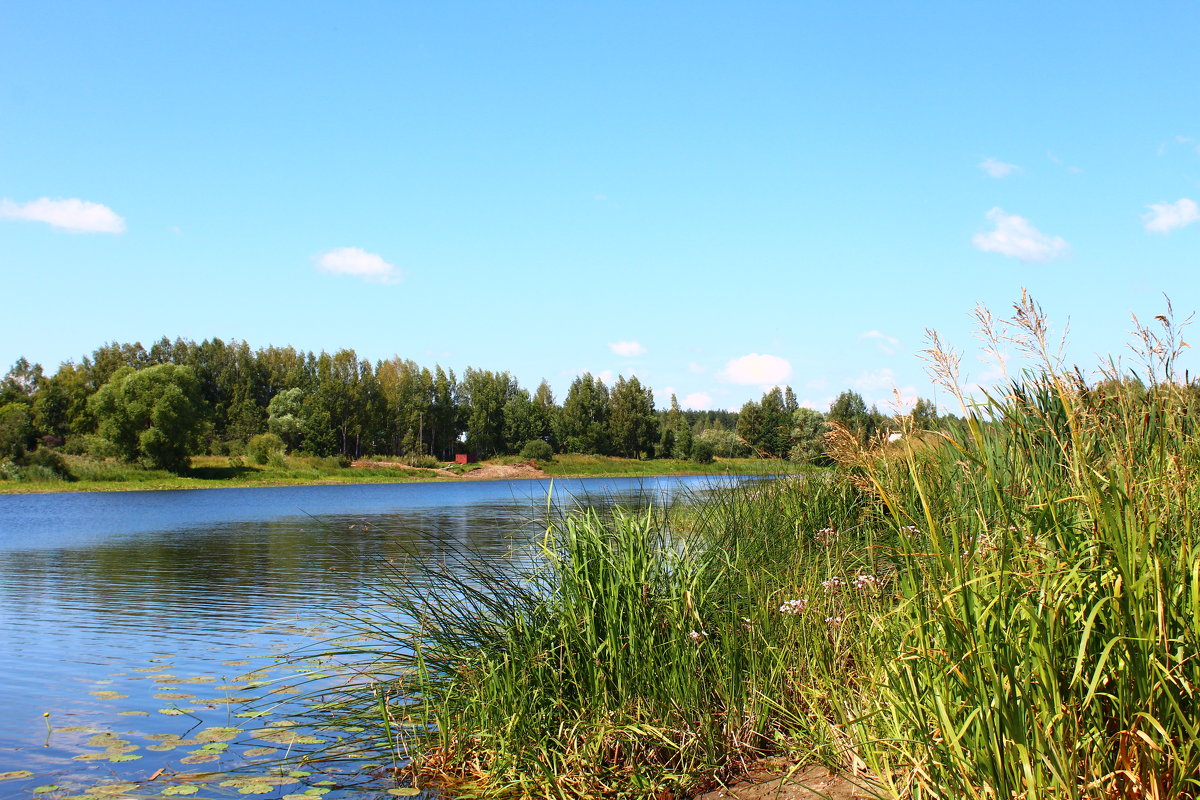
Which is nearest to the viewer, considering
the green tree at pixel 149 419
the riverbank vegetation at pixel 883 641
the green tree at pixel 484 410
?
the riverbank vegetation at pixel 883 641

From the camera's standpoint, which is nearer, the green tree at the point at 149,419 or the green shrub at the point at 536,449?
the green shrub at the point at 536,449

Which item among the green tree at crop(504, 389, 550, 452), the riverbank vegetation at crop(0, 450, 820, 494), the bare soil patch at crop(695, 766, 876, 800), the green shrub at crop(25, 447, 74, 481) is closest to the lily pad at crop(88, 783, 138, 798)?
the bare soil patch at crop(695, 766, 876, 800)

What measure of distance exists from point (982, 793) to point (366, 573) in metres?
13.2

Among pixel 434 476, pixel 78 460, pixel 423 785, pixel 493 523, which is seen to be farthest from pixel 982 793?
pixel 434 476

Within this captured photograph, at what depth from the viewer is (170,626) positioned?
12055mm

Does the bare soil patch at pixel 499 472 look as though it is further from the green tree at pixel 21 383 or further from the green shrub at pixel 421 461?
the green tree at pixel 21 383

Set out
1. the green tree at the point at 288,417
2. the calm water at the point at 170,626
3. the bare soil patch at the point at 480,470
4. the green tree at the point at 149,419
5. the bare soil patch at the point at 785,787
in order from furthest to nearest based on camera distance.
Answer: the green tree at the point at 288,417 → the bare soil patch at the point at 480,470 → the green tree at the point at 149,419 → the calm water at the point at 170,626 → the bare soil patch at the point at 785,787

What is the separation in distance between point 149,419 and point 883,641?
64.3 metres

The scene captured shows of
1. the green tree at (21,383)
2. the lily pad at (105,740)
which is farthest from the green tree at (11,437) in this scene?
the lily pad at (105,740)

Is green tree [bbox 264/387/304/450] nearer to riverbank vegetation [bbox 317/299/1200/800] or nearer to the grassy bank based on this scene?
the grassy bank

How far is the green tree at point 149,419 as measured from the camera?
5856cm

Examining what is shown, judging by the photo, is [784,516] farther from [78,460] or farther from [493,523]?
[78,460]

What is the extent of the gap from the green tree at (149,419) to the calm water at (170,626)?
30.8 m

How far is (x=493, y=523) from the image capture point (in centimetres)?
2591
